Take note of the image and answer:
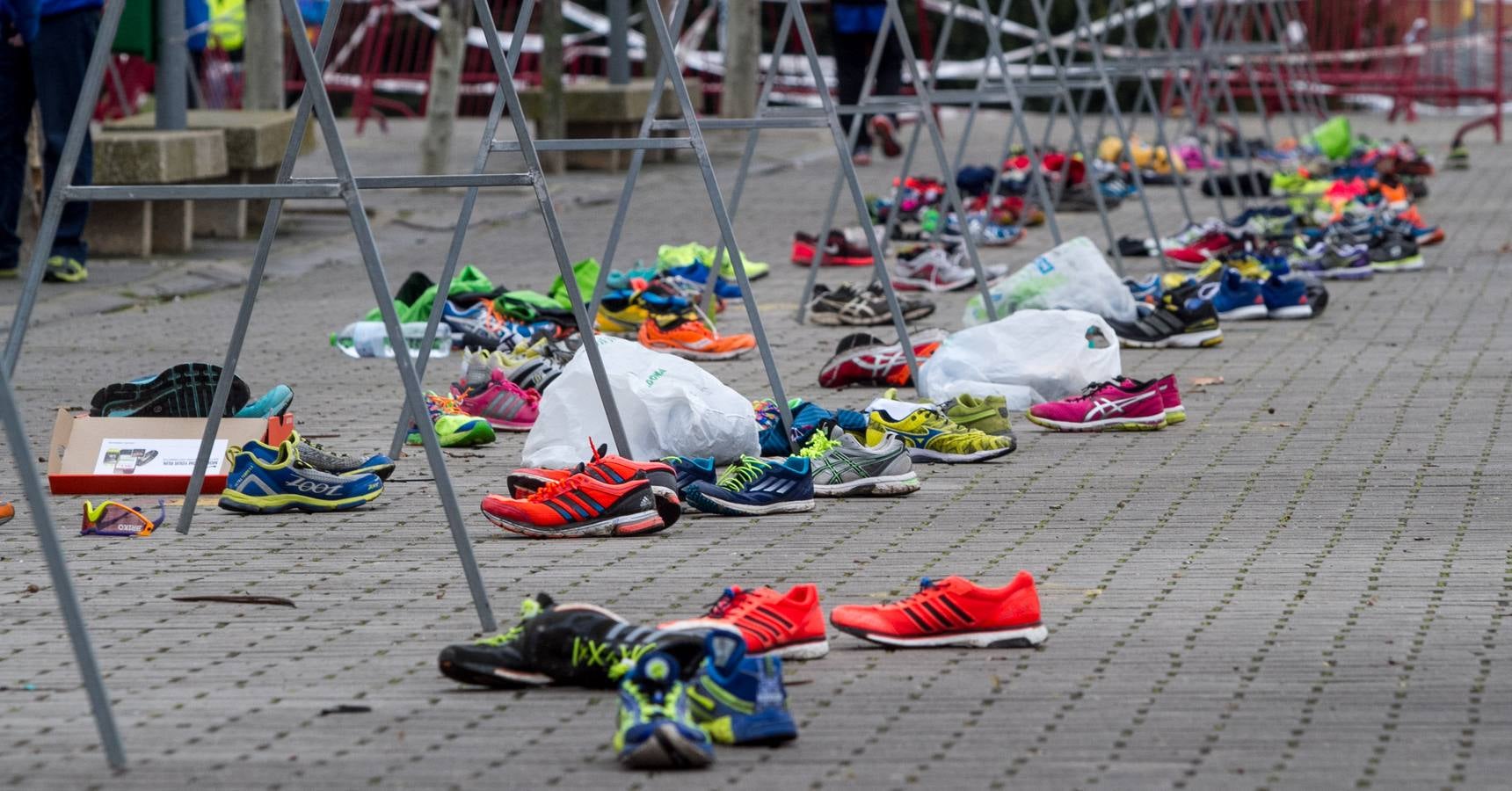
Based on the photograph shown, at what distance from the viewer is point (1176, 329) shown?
27.8 ft

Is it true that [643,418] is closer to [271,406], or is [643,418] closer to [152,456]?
[271,406]

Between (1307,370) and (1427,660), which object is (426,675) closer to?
(1427,660)

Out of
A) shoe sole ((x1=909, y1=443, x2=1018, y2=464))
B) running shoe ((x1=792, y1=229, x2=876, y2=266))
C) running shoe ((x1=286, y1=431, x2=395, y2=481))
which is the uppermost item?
running shoe ((x1=286, y1=431, x2=395, y2=481))

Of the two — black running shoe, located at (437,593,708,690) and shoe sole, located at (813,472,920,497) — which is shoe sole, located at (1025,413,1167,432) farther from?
black running shoe, located at (437,593,708,690)

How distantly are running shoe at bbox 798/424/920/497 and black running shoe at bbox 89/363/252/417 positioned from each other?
1.59 m

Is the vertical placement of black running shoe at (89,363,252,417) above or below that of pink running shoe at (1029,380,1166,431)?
above

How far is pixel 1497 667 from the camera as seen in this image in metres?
3.76

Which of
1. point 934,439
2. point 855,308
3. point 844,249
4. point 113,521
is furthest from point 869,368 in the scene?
point 844,249

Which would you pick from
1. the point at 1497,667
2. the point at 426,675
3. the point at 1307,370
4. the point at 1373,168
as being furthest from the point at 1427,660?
the point at 1373,168

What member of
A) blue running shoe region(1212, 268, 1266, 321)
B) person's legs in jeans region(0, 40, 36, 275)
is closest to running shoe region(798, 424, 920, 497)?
blue running shoe region(1212, 268, 1266, 321)

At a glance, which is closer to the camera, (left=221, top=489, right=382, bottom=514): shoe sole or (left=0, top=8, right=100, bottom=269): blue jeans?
(left=221, top=489, right=382, bottom=514): shoe sole

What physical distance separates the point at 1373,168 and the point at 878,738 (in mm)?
12783

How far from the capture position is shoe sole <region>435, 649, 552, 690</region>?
11.9ft

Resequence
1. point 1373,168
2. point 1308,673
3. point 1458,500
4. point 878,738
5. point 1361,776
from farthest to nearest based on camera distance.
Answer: point 1373,168, point 1458,500, point 1308,673, point 878,738, point 1361,776
